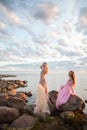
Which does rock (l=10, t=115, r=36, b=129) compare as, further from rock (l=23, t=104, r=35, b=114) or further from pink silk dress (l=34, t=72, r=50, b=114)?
rock (l=23, t=104, r=35, b=114)

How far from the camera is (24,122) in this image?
15148 mm

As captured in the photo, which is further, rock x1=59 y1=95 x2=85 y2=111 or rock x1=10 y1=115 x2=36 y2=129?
rock x1=59 y1=95 x2=85 y2=111

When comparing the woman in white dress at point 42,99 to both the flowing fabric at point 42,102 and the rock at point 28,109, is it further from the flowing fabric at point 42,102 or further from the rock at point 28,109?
the rock at point 28,109

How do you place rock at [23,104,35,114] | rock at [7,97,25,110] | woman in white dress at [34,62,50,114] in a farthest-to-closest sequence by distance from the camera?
rock at [7,97,25,110] → rock at [23,104,35,114] → woman in white dress at [34,62,50,114]

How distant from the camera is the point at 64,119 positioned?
50.9 ft

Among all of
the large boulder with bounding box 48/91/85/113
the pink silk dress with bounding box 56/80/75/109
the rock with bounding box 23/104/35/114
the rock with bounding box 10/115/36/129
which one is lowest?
the rock with bounding box 10/115/36/129

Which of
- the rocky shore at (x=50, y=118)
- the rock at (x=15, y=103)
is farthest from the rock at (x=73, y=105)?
the rock at (x=15, y=103)

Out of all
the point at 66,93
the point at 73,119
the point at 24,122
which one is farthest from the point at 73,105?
the point at 24,122

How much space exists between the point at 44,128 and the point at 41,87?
298cm

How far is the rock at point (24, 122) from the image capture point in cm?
1498

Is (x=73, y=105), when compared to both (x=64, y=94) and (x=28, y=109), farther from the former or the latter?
(x=28, y=109)

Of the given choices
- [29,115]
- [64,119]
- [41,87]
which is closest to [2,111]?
[29,115]

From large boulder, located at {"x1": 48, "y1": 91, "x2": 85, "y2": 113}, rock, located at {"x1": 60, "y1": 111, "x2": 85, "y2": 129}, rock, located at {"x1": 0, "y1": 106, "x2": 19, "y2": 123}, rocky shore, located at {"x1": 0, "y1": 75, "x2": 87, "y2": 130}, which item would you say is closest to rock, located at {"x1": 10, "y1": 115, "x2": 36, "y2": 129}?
rocky shore, located at {"x1": 0, "y1": 75, "x2": 87, "y2": 130}

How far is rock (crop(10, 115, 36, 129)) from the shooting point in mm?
14979
